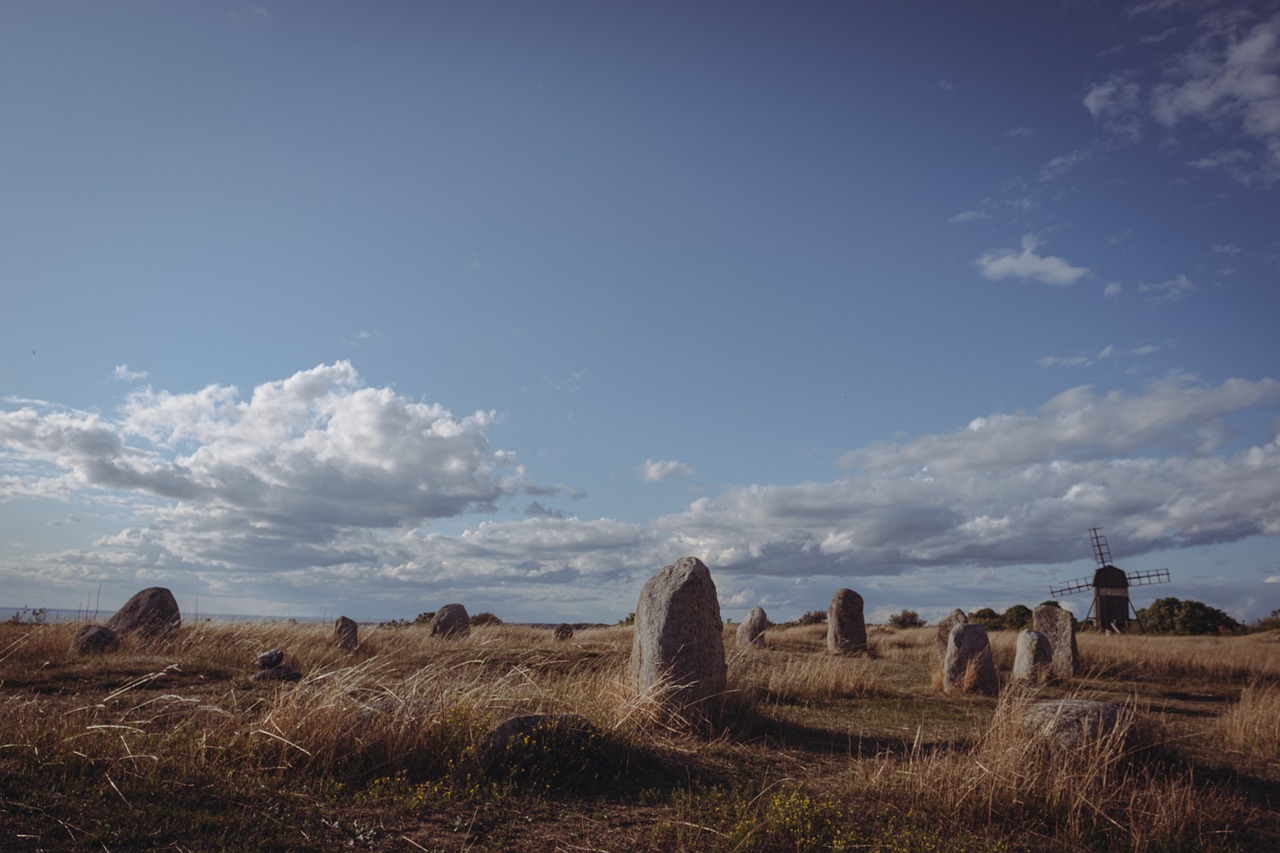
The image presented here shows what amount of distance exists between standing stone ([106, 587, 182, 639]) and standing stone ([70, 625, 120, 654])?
1663mm

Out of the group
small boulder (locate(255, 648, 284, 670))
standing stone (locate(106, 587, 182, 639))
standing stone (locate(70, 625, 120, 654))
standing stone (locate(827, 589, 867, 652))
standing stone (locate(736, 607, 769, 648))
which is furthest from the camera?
standing stone (locate(736, 607, 769, 648))

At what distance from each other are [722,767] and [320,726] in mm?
4031

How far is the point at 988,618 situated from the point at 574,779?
1661 inches

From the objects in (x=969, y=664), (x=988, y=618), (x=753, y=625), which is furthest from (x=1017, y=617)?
(x=969, y=664)

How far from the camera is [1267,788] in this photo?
931cm

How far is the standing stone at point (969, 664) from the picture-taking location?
16125mm

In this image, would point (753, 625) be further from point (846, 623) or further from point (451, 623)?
point (451, 623)

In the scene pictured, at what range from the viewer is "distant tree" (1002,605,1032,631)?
41425 mm

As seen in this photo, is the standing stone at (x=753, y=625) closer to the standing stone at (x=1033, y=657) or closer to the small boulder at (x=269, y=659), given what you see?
the standing stone at (x=1033, y=657)

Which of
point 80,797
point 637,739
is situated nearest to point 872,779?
point 637,739

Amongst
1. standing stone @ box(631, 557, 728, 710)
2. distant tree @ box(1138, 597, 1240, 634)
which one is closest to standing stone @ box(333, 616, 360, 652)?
standing stone @ box(631, 557, 728, 710)

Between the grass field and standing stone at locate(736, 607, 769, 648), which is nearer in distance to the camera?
the grass field

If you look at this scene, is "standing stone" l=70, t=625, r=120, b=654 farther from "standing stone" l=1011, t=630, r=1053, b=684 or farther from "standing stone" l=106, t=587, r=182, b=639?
"standing stone" l=1011, t=630, r=1053, b=684

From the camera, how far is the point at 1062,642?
19594mm
